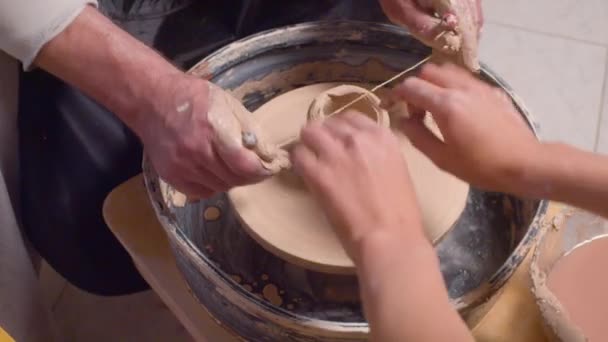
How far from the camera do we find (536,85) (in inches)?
71.7

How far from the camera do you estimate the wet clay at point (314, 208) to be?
919 mm

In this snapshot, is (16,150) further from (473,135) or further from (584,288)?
(584,288)

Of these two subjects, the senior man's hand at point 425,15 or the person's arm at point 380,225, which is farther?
the senior man's hand at point 425,15

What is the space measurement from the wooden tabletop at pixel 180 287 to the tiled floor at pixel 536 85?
497mm

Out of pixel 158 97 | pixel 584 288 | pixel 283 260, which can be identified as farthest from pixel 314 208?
pixel 584 288

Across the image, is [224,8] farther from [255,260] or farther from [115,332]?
[115,332]

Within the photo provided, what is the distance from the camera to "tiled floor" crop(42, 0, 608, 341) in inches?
59.0

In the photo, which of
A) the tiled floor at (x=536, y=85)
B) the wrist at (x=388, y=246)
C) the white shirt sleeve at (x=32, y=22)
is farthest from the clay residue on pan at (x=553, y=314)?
the tiled floor at (x=536, y=85)

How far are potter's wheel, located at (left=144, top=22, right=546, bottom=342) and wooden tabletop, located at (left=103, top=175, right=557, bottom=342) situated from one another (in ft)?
0.13

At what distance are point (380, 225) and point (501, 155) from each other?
162mm

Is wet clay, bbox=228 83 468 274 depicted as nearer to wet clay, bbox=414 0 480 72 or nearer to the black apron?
wet clay, bbox=414 0 480 72

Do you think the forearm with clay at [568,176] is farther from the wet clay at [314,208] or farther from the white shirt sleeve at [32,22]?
the white shirt sleeve at [32,22]

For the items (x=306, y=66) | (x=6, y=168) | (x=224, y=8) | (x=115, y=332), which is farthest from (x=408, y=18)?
(x=115, y=332)

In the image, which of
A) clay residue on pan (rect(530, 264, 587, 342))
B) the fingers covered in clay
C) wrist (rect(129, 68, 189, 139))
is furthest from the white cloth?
clay residue on pan (rect(530, 264, 587, 342))
